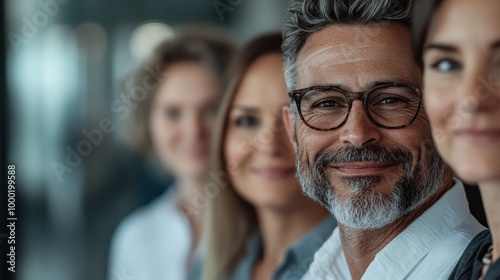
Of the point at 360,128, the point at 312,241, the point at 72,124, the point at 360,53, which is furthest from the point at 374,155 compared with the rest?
the point at 72,124

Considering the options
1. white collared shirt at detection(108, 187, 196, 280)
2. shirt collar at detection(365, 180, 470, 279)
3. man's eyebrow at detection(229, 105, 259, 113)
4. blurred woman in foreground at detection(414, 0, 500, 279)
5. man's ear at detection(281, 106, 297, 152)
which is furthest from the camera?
white collared shirt at detection(108, 187, 196, 280)

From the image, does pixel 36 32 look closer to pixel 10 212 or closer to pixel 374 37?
pixel 10 212

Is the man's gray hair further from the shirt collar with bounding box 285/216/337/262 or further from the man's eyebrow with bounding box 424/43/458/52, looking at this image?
the shirt collar with bounding box 285/216/337/262

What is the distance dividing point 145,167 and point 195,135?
0.49 feet

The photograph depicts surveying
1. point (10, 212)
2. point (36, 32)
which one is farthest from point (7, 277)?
point (36, 32)

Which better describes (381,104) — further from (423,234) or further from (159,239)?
(159,239)

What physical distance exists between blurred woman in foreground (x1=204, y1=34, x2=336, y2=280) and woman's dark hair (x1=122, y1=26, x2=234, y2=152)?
0.05 metres

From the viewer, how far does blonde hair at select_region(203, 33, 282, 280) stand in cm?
146

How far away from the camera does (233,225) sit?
1.51m

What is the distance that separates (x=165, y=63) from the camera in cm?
154

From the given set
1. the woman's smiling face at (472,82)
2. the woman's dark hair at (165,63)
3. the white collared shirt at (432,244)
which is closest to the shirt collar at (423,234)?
the white collared shirt at (432,244)

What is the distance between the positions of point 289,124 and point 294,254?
276 mm

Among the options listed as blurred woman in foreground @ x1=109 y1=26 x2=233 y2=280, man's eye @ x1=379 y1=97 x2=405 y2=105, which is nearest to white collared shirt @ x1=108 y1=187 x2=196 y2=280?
blurred woman in foreground @ x1=109 y1=26 x2=233 y2=280

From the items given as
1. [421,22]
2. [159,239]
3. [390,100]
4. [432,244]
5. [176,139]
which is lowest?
[159,239]
